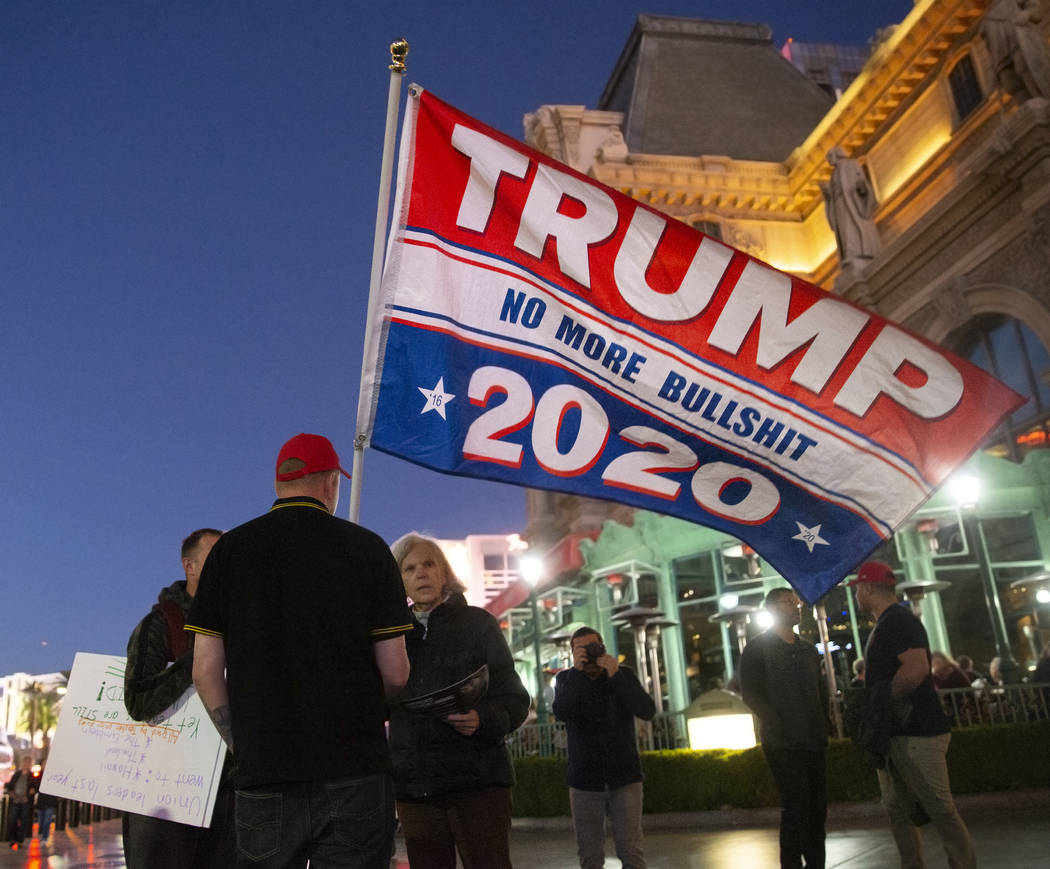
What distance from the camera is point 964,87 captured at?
77.2 feet

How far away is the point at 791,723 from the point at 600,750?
3.94 ft

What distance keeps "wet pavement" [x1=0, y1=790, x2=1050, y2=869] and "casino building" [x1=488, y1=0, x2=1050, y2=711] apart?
4.11m

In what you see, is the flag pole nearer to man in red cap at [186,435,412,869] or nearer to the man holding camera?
man in red cap at [186,435,412,869]

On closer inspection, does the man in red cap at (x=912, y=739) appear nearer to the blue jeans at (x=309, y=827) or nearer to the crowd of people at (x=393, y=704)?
the crowd of people at (x=393, y=704)

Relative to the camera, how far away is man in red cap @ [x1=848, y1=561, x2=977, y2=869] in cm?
518

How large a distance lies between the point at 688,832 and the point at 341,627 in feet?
31.5

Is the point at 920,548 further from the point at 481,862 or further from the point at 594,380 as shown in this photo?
the point at 481,862

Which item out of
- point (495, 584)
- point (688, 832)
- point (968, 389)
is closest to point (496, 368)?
point (968, 389)

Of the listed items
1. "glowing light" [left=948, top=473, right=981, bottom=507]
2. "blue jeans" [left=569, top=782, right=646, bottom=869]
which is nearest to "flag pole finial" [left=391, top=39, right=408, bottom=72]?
"blue jeans" [left=569, top=782, right=646, bottom=869]

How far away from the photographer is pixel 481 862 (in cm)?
369

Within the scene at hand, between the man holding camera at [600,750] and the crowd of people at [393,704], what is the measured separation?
0.04 feet

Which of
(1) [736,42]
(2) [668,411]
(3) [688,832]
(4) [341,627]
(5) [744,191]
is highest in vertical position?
(1) [736,42]

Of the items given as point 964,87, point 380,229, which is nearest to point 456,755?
point 380,229

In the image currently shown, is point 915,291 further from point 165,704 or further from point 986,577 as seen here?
point 165,704
